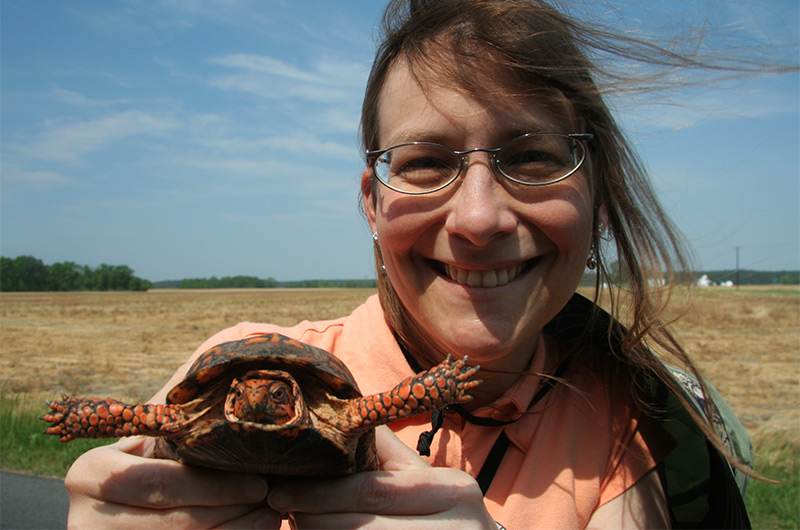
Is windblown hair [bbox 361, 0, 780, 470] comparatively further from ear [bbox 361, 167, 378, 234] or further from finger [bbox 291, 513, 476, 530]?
finger [bbox 291, 513, 476, 530]

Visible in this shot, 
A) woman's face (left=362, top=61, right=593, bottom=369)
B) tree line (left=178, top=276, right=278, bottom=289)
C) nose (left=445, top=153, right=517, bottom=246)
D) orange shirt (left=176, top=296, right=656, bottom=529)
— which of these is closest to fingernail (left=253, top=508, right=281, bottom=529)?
orange shirt (left=176, top=296, right=656, bottom=529)

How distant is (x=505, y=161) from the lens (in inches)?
76.9

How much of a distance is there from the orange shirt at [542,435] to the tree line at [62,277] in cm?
10101

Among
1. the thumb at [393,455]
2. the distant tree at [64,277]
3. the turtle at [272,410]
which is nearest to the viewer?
the turtle at [272,410]

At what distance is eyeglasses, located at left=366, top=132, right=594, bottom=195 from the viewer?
1.95m

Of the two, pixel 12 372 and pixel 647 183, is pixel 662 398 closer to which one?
pixel 647 183

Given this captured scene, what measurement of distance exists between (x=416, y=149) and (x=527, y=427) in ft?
3.96

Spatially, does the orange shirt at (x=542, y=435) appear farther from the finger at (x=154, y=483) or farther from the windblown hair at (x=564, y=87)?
the finger at (x=154, y=483)

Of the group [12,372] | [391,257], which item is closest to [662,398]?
[391,257]

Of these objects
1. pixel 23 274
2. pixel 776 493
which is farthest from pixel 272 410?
pixel 23 274

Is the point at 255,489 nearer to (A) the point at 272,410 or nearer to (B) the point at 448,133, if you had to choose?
(A) the point at 272,410

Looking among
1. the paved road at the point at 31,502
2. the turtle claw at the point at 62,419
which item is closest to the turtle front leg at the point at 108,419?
the turtle claw at the point at 62,419

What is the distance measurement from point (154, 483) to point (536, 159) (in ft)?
5.49

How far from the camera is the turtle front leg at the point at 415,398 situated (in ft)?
6.05
